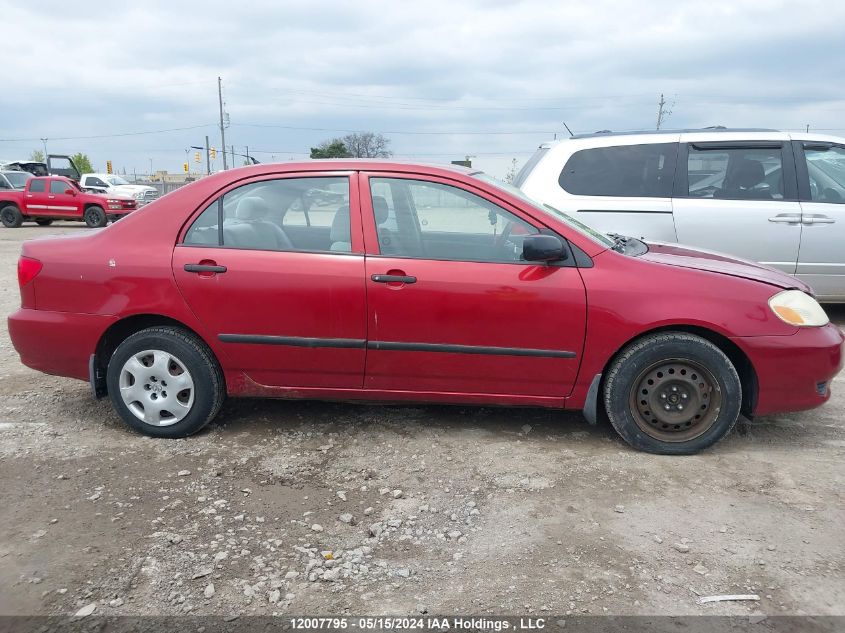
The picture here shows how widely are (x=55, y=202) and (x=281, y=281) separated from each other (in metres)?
21.0

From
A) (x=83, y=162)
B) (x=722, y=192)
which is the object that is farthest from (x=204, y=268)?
(x=83, y=162)

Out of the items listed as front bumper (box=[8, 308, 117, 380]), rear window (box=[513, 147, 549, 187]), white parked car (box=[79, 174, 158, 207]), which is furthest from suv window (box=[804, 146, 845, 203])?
white parked car (box=[79, 174, 158, 207])

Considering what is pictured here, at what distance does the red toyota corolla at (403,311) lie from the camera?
3.43 m

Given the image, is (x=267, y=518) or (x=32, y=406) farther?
(x=32, y=406)

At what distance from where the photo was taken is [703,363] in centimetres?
341

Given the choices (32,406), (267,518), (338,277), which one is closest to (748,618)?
(267,518)

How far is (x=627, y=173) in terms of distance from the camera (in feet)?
19.0

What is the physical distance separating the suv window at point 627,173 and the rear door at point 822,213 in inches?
45.5

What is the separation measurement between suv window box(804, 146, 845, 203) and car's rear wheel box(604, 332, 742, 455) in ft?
10.9

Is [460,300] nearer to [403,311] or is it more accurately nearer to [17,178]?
[403,311]

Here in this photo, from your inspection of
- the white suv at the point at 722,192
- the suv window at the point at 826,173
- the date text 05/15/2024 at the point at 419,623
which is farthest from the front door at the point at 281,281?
the suv window at the point at 826,173

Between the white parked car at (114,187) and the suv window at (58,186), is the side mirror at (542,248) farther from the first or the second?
the white parked car at (114,187)

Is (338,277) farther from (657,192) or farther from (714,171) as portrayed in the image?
(714,171)

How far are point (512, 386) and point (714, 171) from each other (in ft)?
11.4
